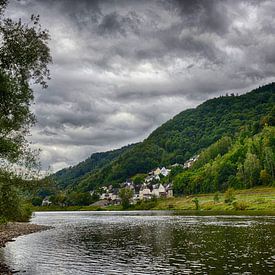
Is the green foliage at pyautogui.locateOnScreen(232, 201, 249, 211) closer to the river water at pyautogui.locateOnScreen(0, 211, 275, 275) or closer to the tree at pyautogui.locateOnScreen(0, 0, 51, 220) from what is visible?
the river water at pyautogui.locateOnScreen(0, 211, 275, 275)

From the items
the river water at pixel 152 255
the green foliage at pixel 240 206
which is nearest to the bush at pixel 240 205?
the green foliage at pixel 240 206

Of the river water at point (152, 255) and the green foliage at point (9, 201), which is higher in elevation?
the green foliage at point (9, 201)

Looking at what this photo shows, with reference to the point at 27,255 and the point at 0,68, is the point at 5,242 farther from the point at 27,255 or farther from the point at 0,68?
the point at 0,68

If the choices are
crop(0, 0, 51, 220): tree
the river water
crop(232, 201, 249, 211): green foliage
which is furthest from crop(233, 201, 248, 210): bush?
crop(0, 0, 51, 220): tree

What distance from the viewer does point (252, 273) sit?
33.2 meters

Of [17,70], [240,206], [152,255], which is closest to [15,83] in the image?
[17,70]

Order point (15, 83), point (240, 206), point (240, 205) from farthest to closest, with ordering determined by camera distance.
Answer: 1. point (240, 205)
2. point (240, 206)
3. point (15, 83)

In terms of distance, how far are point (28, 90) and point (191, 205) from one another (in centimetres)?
16682

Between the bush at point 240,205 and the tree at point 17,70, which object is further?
the bush at point 240,205

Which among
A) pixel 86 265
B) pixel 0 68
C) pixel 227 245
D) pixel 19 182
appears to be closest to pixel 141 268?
pixel 86 265

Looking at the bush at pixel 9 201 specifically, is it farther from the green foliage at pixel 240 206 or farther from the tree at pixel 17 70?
the green foliage at pixel 240 206

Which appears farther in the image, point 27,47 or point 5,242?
point 5,242

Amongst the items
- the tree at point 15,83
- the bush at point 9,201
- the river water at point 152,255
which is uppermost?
the tree at point 15,83

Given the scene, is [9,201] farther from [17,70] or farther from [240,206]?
[240,206]
